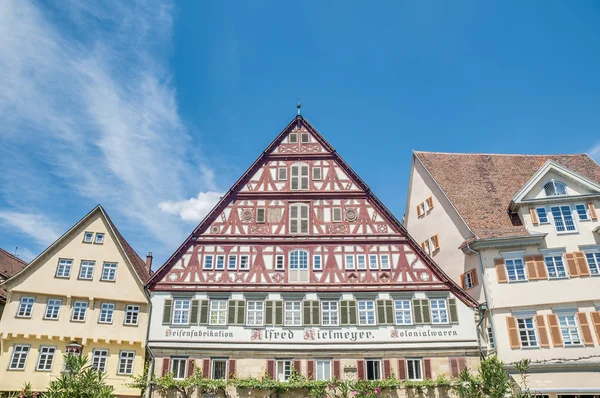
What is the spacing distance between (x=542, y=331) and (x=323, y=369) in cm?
1104

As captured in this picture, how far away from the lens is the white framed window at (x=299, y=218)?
86.3 feet

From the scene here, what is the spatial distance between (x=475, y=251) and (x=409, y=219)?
8680 mm

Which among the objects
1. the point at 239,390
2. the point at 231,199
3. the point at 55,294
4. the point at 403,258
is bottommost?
the point at 239,390

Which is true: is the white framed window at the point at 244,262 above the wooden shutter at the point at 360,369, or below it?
above

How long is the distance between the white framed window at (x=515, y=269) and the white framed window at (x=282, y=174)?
13.2 m

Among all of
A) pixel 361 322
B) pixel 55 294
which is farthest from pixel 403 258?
pixel 55 294

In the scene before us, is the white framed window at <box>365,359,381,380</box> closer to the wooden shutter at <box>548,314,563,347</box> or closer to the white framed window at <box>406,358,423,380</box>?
the white framed window at <box>406,358,423,380</box>

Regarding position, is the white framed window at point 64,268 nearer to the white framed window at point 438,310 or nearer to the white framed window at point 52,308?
the white framed window at point 52,308

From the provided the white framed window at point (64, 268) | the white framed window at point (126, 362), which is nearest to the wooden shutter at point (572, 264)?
the white framed window at point (126, 362)

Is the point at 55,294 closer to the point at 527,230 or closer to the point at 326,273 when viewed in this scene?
the point at 326,273

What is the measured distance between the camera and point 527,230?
24547 millimetres

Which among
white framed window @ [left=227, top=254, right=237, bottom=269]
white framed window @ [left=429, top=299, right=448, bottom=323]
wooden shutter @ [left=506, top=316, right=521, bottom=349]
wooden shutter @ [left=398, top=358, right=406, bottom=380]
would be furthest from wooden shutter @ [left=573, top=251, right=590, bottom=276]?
white framed window @ [left=227, top=254, right=237, bottom=269]

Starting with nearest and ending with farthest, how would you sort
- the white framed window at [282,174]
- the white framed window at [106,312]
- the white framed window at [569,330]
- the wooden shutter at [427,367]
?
the white framed window at [569,330] → the wooden shutter at [427,367] → the white framed window at [106,312] → the white framed window at [282,174]

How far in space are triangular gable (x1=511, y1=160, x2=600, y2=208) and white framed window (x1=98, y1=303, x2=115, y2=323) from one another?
23.0 m
